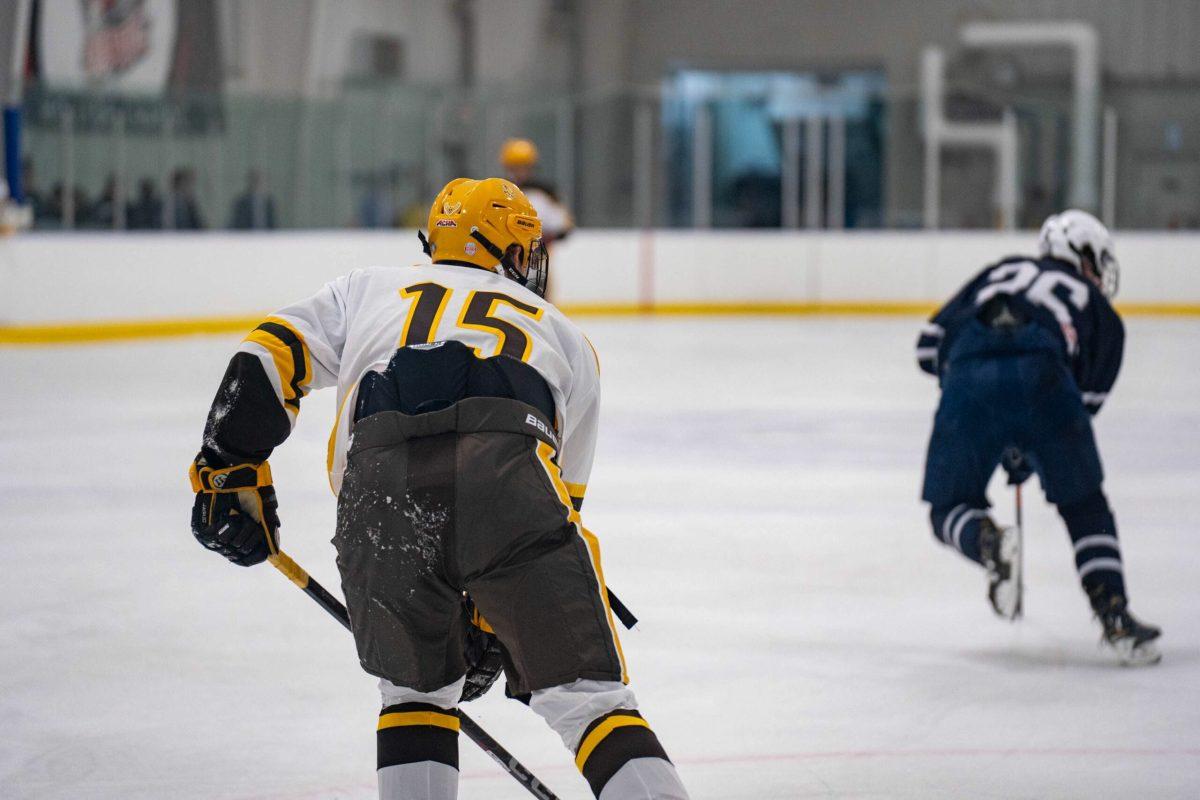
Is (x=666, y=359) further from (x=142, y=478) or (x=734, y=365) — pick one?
(x=142, y=478)

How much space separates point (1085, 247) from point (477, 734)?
1975 millimetres

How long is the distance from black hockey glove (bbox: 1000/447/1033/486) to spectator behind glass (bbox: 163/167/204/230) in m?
8.59

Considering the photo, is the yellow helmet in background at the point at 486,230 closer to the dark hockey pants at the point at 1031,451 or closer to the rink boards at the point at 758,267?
the dark hockey pants at the point at 1031,451

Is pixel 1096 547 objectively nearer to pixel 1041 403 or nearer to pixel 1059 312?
pixel 1041 403

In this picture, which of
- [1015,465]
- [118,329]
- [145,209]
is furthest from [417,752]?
[145,209]

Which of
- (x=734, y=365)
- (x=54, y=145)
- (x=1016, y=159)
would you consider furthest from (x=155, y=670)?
(x=1016, y=159)

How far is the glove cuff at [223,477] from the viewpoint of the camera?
213cm

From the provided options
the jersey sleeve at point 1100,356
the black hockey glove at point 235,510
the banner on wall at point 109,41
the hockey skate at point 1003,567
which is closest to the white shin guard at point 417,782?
the black hockey glove at point 235,510

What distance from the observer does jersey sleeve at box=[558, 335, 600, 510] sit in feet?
6.98

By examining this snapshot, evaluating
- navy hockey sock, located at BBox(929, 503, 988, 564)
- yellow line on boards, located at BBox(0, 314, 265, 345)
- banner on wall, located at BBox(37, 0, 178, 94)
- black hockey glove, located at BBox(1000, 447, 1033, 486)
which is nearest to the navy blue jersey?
black hockey glove, located at BBox(1000, 447, 1033, 486)

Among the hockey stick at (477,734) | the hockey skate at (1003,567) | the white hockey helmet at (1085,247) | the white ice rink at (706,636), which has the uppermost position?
the white hockey helmet at (1085,247)

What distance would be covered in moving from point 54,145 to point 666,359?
13.9 feet

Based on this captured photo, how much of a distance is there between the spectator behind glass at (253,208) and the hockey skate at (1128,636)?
30.5ft

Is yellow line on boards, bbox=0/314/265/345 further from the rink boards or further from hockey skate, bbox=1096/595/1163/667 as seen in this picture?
hockey skate, bbox=1096/595/1163/667
